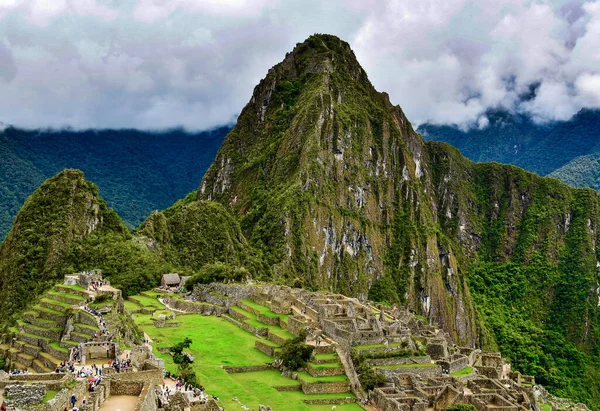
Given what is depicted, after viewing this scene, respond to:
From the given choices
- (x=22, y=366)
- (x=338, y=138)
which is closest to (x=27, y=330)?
(x=22, y=366)

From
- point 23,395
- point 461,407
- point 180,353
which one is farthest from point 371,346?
point 23,395

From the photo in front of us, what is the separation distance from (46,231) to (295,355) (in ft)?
131

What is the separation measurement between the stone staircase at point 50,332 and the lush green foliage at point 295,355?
12.9 meters

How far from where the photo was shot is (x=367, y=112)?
6422 inches

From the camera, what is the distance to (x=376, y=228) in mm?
154750

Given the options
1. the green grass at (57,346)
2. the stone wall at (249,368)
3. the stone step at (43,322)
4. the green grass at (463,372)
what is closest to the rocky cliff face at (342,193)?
the green grass at (463,372)

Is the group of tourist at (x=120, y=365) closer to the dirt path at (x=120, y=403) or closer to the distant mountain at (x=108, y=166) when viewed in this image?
the dirt path at (x=120, y=403)

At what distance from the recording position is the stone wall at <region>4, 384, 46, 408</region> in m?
19.7

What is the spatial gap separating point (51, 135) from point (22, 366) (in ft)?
404

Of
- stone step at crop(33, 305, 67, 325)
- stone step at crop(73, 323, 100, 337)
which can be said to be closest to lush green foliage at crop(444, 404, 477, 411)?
stone step at crop(73, 323, 100, 337)

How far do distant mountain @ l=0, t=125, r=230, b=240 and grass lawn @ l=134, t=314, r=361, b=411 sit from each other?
6954cm

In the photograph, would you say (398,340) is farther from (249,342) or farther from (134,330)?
(134,330)

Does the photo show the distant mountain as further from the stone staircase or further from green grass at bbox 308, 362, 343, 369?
green grass at bbox 308, 362, 343, 369

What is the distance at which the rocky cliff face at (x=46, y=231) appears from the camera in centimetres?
6594
